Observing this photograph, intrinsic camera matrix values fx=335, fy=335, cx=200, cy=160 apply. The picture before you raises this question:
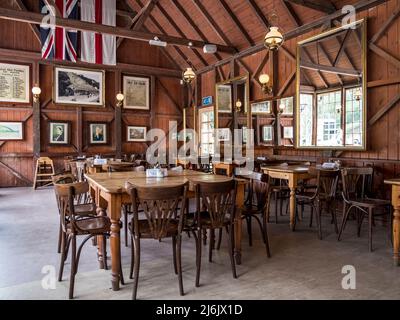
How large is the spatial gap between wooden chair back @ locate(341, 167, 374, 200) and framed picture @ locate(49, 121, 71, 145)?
27.9 feet

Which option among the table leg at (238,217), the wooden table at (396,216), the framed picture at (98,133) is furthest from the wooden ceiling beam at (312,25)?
the framed picture at (98,133)

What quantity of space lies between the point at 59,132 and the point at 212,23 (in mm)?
5638

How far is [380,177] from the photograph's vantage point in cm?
558

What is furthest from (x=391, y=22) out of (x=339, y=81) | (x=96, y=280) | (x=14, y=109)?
(x=14, y=109)

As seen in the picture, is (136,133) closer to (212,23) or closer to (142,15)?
(142,15)

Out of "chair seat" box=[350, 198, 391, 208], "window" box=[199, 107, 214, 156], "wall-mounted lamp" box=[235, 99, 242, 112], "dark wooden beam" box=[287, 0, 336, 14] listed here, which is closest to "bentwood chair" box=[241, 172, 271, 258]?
"chair seat" box=[350, 198, 391, 208]

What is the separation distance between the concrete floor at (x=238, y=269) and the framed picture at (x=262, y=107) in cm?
388

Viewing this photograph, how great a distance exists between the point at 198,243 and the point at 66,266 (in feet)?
4.98

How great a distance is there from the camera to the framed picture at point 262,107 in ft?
26.7

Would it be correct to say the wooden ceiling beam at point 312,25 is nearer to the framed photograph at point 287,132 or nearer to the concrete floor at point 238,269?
the framed photograph at point 287,132

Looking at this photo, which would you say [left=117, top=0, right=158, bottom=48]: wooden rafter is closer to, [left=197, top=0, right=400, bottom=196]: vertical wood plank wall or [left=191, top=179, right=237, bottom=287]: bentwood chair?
[left=197, top=0, right=400, bottom=196]: vertical wood plank wall

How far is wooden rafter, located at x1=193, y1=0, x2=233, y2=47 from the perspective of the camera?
8844 millimetres

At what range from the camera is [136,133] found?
1166cm
